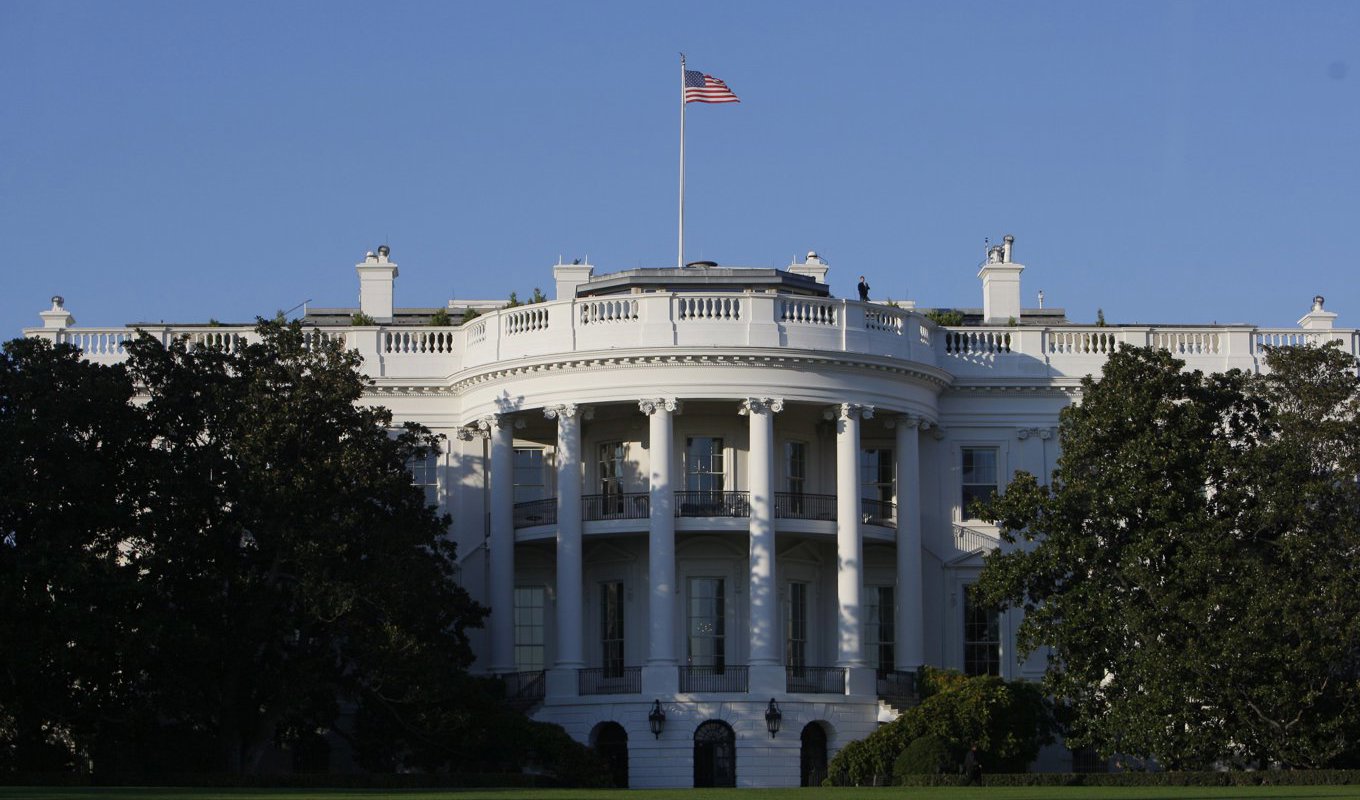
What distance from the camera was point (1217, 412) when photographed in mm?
44812

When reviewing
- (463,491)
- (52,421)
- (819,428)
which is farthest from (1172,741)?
(52,421)

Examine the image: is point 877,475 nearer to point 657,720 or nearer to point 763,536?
point 763,536

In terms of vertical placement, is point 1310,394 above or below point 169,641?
above

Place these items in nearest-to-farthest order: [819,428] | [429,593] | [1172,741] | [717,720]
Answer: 1. [1172,741]
2. [429,593]
3. [717,720]
4. [819,428]

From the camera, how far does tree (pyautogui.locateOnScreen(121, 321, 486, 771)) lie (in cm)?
4372

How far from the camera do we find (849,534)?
49.9 metres

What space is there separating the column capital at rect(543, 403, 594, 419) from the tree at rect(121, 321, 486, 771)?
16.7 ft

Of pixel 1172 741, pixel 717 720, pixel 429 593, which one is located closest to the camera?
pixel 1172 741

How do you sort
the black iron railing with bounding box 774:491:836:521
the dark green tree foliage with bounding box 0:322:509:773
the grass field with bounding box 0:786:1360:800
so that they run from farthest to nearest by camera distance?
the black iron railing with bounding box 774:491:836:521
the dark green tree foliage with bounding box 0:322:509:773
the grass field with bounding box 0:786:1360:800

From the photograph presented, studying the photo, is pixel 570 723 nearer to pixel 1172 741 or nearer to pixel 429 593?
pixel 429 593

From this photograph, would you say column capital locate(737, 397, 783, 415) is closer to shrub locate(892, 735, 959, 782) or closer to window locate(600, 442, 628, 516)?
window locate(600, 442, 628, 516)

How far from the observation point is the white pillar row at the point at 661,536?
160 ft

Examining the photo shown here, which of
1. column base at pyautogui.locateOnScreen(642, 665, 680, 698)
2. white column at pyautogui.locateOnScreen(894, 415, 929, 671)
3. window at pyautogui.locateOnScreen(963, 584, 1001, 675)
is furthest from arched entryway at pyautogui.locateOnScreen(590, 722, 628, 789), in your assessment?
window at pyautogui.locateOnScreen(963, 584, 1001, 675)

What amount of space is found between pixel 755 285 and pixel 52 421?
58.8 ft
